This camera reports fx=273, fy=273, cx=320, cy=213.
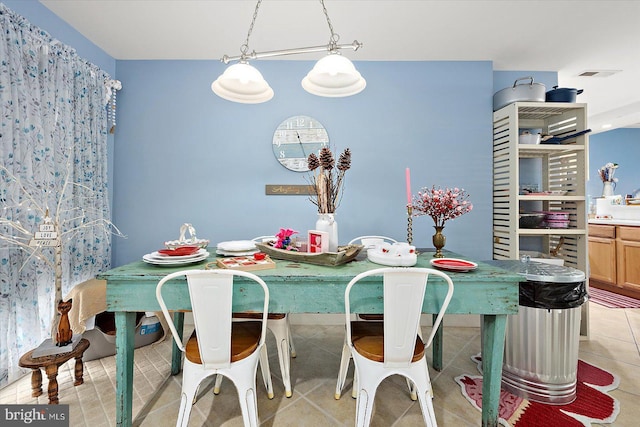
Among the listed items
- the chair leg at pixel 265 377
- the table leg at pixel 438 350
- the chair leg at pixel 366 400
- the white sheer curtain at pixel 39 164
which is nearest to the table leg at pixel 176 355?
the chair leg at pixel 265 377

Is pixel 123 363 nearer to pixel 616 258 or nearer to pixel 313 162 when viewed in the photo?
pixel 313 162

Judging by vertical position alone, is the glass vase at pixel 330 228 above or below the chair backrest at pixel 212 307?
above

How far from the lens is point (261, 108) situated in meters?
2.77

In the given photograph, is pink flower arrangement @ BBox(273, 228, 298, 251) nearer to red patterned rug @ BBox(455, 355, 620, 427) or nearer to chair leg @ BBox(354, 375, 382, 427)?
chair leg @ BBox(354, 375, 382, 427)

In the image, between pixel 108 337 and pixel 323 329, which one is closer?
pixel 108 337

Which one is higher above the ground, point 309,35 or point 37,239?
point 309,35

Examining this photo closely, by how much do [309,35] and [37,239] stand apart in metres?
2.46

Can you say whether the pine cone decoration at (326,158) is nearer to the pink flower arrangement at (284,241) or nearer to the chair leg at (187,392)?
the pink flower arrangement at (284,241)

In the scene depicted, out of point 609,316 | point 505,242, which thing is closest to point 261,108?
point 505,242

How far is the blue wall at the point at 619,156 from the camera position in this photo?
15.1 feet

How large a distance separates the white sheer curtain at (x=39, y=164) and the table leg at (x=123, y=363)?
3.02ft

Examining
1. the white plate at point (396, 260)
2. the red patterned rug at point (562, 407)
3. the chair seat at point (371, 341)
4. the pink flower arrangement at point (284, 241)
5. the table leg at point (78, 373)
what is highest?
the pink flower arrangement at point (284, 241)

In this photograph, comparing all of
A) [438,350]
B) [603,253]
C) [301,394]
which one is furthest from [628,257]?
[301,394]

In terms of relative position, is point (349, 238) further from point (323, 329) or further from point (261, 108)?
point (261, 108)
